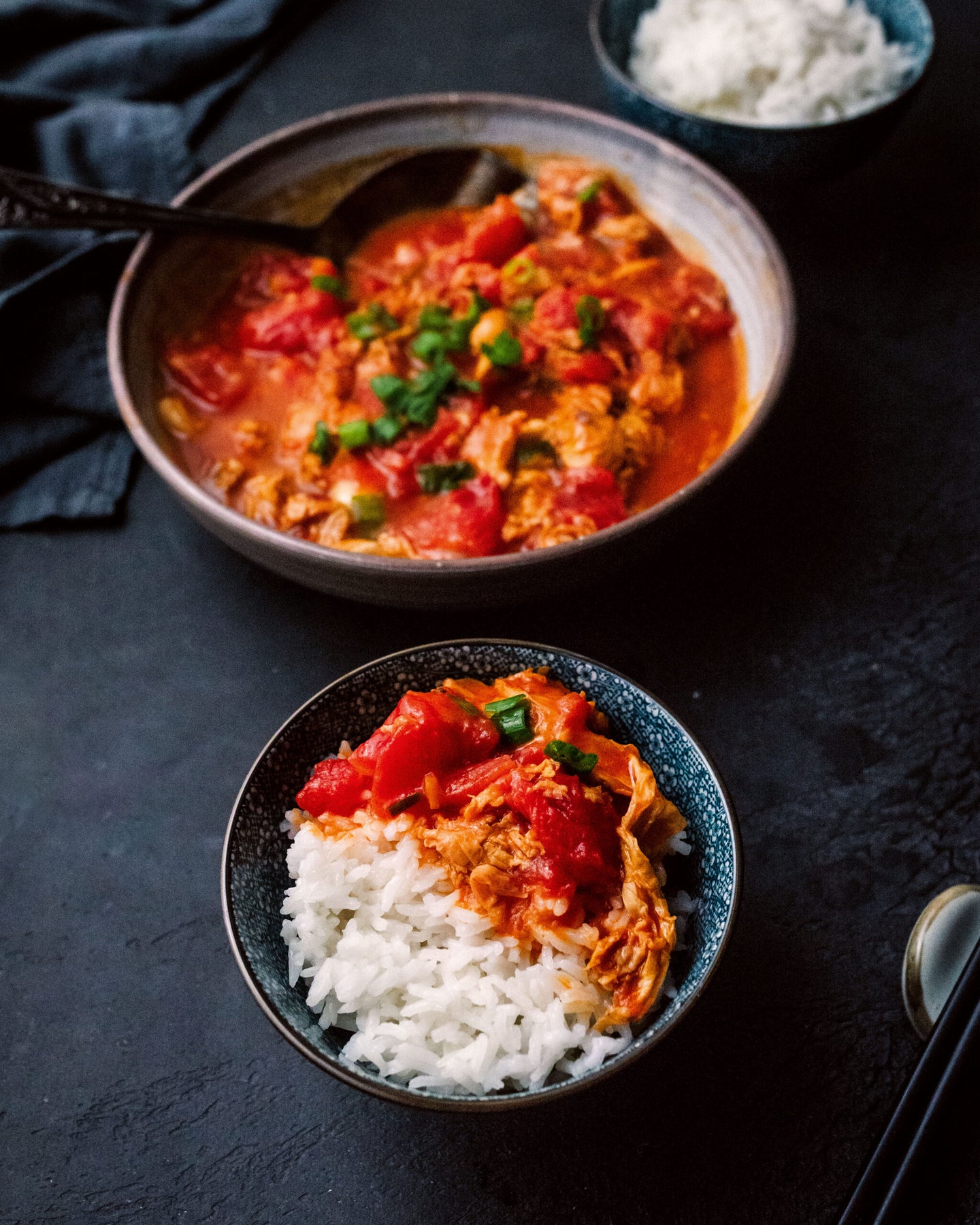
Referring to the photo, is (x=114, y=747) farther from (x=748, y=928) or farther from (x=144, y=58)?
(x=144, y=58)

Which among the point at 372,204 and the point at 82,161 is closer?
the point at 372,204

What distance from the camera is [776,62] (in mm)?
3568

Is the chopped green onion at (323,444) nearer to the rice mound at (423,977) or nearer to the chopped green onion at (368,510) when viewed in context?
the chopped green onion at (368,510)

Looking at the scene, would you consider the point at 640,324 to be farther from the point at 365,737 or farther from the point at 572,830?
the point at 572,830

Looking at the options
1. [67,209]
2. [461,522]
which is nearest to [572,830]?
[461,522]

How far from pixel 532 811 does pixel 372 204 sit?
8.00 ft

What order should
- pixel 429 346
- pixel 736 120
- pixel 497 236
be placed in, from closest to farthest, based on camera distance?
pixel 429 346 < pixel 497 236 < pixel 736 120

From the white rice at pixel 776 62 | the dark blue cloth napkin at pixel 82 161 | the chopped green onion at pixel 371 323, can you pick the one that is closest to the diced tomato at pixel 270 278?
the chopped green onion at pixel 371 323

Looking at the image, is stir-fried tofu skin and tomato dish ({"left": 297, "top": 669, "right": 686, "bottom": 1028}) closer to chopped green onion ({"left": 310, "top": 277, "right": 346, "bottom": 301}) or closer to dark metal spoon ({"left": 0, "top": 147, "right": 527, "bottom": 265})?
chopped green onion ({"left": 310, "top": 277, "right": 346, "bottom": 301})

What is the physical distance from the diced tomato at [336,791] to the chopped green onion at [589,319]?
63.8 inches

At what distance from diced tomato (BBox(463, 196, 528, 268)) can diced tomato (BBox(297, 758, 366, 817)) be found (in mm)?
1988

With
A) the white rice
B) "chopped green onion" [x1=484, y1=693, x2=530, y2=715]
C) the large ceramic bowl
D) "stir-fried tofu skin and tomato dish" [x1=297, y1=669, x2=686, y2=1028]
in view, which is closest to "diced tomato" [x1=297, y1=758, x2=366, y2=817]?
"stir-fried tofu skin and tomato dish" [x1=297, y1=669, x2=686, y2=1028]

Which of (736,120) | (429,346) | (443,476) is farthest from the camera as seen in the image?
(736,120)

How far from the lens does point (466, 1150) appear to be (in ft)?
7.02
